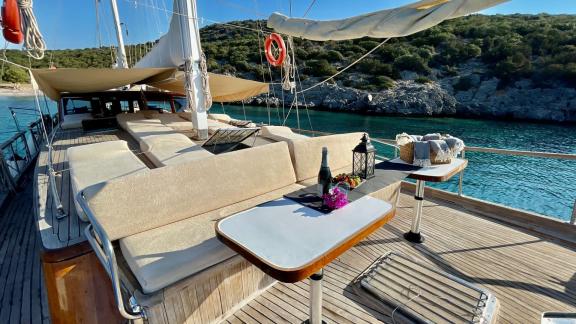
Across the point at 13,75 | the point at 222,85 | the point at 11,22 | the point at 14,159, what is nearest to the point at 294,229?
the point at 11,22

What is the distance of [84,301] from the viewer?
179 cm

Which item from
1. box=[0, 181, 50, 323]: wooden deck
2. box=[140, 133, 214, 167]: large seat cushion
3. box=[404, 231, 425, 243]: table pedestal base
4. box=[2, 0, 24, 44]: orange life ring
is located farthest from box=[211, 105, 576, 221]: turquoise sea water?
box=[2, 0, 24, 44]: orange life ring

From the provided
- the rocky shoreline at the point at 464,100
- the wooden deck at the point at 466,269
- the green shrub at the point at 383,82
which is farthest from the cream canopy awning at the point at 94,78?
the green shrub at the point at 383,82

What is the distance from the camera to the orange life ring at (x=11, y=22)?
1.79 metres

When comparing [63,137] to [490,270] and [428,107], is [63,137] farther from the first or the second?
[428,107]

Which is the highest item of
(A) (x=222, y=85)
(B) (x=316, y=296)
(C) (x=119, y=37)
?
(C) (x=119, y=37)

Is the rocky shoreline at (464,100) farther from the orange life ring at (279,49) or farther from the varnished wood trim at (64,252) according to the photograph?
the varnished wood trim at (64,252)

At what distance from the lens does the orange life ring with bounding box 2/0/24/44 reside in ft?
5.88

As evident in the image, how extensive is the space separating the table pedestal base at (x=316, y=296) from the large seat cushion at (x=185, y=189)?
1.17 m

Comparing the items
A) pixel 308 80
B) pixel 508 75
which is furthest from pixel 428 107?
pixel 308 80

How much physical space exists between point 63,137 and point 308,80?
1106 inches

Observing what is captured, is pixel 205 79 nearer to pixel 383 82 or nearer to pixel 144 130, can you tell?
pixel 144 130

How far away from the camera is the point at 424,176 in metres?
2.32

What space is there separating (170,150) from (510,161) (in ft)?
46.7
